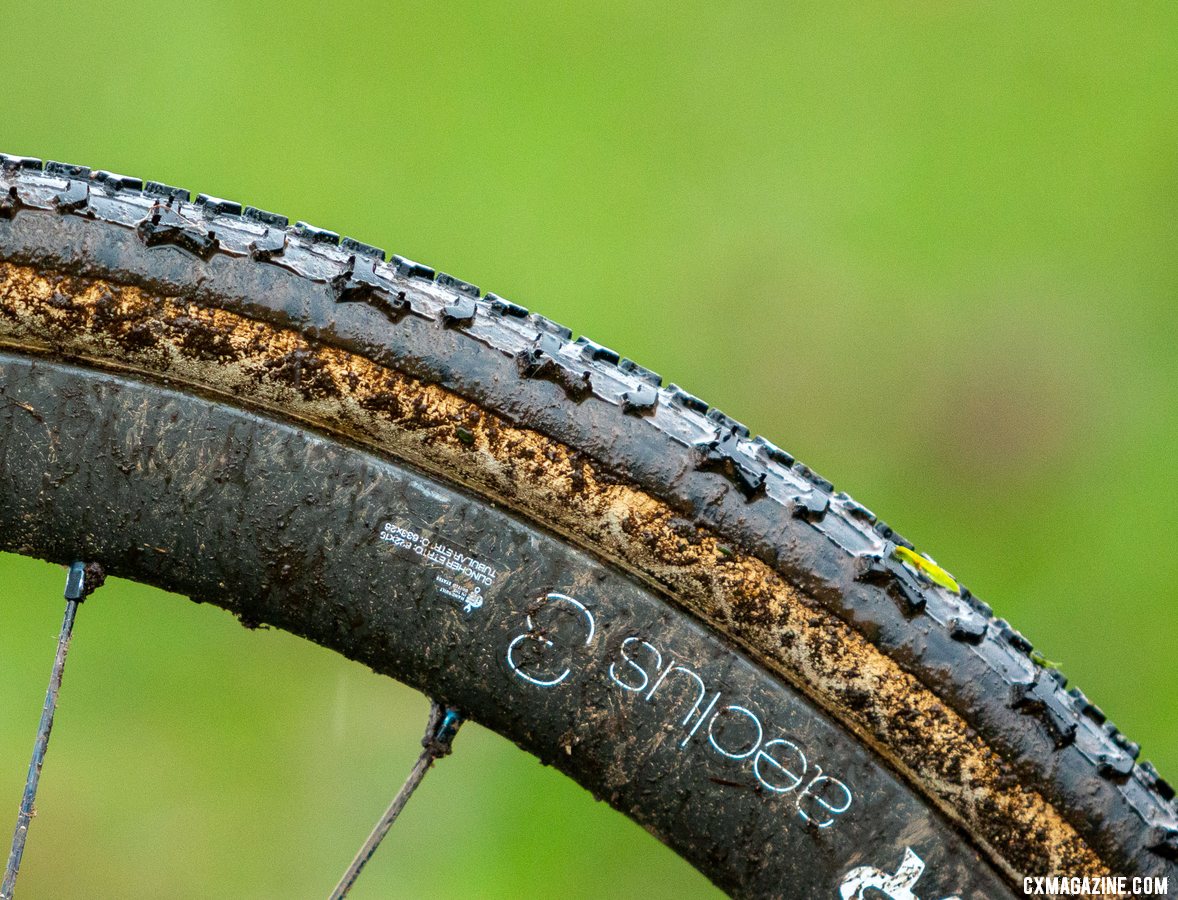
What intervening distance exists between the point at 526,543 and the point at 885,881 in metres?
0.18

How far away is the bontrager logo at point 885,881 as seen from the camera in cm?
47

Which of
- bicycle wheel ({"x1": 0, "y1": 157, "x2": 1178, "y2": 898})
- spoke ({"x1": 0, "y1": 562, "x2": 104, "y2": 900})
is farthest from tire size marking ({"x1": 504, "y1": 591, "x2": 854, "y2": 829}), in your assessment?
spoke ({"x1": 0, "y1": 562, "x2": 104, "y2": 900})

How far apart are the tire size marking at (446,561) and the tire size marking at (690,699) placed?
21 millimetres

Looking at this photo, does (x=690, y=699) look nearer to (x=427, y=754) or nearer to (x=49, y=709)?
(x=427, y=754)

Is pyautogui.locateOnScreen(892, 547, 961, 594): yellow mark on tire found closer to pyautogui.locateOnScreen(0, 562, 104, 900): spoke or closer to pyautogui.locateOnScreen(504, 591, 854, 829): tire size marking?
pyautogui.locateOnScreen(504, 591, 854, 829): tire size marking

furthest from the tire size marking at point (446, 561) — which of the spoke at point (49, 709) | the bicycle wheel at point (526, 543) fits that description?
the spoke at point (49, 709)

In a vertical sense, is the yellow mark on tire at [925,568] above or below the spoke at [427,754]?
above

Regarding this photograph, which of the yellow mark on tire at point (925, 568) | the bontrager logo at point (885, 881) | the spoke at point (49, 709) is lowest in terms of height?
the spoke at point (49, 709)

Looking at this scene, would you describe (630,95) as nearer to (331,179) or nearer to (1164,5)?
(331,179)

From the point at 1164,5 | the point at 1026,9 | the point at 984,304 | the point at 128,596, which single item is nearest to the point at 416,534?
the point at 128,596

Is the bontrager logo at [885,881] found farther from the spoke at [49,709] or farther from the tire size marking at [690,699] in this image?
the spoke at [49,709]

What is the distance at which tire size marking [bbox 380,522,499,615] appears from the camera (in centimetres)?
46

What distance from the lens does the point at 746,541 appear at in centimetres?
46

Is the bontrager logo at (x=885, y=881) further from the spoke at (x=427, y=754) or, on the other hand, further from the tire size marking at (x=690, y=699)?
the spoke at (x=427, y=754)
